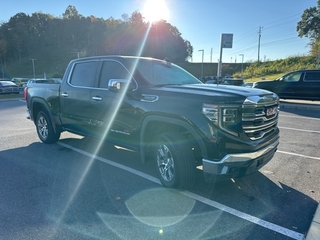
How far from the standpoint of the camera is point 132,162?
5.00 m

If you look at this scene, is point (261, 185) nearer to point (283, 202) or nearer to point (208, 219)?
point (283, 202)

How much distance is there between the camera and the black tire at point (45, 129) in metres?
6.18

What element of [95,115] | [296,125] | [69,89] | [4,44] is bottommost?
[296,125]

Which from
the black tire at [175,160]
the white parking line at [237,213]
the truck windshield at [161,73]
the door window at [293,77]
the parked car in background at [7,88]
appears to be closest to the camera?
the white parking line at [237,213]

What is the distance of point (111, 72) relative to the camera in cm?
460

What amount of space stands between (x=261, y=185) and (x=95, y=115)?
3.09m

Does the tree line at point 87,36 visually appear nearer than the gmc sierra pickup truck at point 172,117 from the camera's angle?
No

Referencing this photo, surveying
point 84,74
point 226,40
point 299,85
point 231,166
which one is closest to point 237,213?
point 231,166

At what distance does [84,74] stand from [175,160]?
9.46 feet

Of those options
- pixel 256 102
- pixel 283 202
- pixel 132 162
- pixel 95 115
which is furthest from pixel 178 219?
pixel 95 115

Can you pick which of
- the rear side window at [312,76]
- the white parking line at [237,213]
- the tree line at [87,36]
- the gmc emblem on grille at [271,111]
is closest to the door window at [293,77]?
the rear side window at [312,76]

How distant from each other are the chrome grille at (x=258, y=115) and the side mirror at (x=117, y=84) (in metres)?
1.82

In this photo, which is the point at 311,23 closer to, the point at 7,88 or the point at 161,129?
the point at 7,88

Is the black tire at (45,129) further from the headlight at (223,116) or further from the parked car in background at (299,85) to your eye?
the parked car in background at (299,85)
